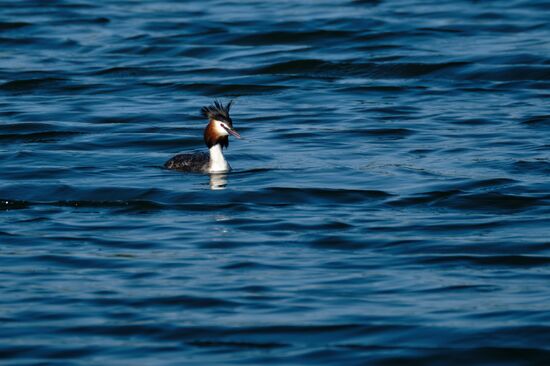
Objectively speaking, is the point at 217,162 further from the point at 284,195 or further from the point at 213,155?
the point at 284,195

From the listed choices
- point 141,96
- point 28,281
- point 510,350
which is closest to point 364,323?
point 510,350

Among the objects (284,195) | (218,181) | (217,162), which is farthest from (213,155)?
(284,195)

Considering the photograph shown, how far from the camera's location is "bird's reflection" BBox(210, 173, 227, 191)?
588 inches

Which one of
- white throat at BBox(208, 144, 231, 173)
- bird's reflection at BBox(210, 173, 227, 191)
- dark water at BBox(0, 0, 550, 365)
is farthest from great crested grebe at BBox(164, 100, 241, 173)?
dark water at BBox(0, 0, 550, 365)

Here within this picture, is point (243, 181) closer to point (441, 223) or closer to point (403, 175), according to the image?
point (403, 175)

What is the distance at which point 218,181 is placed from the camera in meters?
15.2

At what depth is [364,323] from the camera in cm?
989

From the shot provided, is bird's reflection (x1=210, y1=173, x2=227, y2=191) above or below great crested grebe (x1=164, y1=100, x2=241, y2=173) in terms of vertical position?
below

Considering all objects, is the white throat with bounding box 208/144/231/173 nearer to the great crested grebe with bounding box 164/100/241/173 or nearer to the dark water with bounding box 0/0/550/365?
the great crested grebe with bounding box 164/100/241/173

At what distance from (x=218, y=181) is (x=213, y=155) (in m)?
0.59

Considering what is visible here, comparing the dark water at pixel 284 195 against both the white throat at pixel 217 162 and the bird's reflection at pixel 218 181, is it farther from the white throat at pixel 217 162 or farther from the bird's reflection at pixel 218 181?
the white throat at pixel 217 162

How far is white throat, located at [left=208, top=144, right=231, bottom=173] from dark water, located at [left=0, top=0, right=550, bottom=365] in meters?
0.23

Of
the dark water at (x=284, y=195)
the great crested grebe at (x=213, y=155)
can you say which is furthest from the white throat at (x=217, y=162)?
the dark water at (x=284, y=195)

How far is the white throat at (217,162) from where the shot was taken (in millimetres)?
15656
